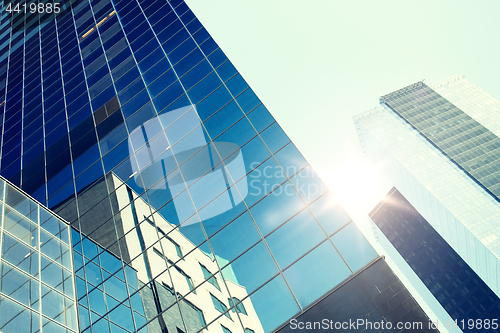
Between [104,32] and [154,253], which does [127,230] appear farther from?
[104,32]

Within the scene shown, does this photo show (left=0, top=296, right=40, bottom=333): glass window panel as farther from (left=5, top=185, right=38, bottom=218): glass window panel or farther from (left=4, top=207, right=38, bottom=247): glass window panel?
(left=5, top=185, right=38, bottom=218): glass window panel

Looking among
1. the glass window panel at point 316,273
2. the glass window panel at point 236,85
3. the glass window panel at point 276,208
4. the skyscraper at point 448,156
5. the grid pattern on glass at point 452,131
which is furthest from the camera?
the grid pattern on glass at point 452,131

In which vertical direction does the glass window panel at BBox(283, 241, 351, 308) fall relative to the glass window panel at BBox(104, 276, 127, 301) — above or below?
below

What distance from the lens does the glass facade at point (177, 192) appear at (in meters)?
13.8

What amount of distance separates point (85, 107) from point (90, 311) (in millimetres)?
16854

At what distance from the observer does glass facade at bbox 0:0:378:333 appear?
45.4 feet

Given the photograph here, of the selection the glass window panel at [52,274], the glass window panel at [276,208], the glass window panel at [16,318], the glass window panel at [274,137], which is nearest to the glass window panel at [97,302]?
the glass window panel at [52,274]

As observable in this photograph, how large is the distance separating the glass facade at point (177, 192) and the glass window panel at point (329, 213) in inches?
1.9

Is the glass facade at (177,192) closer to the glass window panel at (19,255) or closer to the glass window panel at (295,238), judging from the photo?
the glass window panel at (295,238)

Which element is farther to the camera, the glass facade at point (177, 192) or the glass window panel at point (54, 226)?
the glass window panel at point (54, 226)

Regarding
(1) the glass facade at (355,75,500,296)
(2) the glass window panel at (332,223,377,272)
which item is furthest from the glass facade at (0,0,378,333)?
(1) the glass facade at (355,75,500,296)

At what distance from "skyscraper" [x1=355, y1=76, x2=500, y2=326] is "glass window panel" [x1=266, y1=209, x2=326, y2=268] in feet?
277

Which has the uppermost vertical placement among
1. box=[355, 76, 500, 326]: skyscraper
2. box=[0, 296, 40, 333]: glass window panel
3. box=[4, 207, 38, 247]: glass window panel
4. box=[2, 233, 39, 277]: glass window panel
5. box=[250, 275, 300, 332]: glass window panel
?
box=[355, 76, 500, 326]: skyscraper

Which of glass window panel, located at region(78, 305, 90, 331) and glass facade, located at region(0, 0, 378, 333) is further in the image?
glass window panel, located at region(78, 305, 90, 331)
